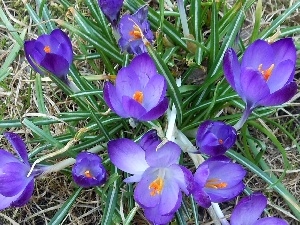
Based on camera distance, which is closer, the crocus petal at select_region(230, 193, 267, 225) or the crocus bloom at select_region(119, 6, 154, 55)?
the crocus petal at select_region(230, 193, 267, 225)

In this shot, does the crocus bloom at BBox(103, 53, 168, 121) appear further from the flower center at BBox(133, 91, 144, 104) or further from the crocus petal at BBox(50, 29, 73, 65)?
the crocus petal at BBox(50, 29, 73, 65)

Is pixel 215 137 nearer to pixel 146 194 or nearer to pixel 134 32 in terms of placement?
pixel 146 194

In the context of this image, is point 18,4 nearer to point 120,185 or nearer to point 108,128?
point 108,128

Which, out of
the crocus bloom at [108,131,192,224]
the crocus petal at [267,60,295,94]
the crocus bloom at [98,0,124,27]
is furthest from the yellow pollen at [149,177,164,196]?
the crocus bloom at [98,0,124,27]

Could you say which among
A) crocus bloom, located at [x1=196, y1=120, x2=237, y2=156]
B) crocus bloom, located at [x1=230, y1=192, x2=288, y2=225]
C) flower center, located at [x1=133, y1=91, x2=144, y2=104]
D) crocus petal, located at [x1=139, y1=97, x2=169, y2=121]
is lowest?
crocus bloom, located at [x1=230, y1=192, x2=288, y2=225]

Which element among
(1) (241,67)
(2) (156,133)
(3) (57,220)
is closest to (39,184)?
(3) (57,220)
